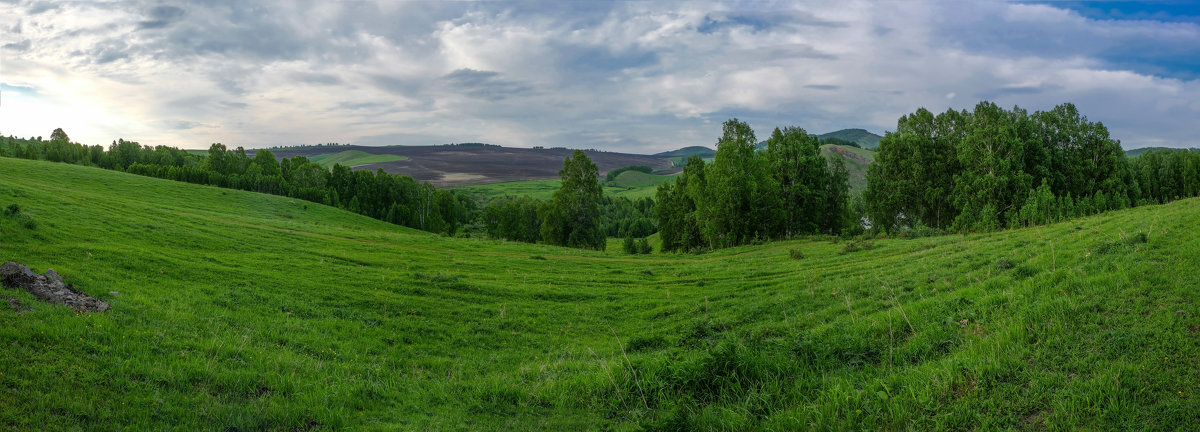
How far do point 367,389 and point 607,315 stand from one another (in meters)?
11.7

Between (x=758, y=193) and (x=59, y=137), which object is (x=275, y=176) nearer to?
(x=59, y=137)

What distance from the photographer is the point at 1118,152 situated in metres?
67.8

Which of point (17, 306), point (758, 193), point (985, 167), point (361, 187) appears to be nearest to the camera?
point (17, 306)

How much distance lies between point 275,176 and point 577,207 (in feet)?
269

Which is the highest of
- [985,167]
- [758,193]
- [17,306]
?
[985,167]

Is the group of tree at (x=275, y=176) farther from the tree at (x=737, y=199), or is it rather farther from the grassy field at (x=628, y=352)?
the grassy field at (x=628, y=352)

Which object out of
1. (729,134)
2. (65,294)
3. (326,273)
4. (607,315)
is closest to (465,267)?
(326,273)

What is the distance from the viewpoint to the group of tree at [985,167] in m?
58.2

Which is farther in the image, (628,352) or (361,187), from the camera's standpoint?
(361,187)

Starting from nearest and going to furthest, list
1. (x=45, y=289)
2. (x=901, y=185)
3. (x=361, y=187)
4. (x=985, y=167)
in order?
1. (x=45, y=289)
2. (x=985, y=167)
3. (x=901, y=185)
4. (x=361, y=187)

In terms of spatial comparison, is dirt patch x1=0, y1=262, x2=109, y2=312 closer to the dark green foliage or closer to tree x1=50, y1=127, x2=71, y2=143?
the dark green foliage

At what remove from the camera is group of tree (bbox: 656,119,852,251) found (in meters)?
60.3

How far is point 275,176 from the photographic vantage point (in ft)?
394

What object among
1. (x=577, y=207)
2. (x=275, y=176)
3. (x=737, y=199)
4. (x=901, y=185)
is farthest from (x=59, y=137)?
(x=901, y=185)
